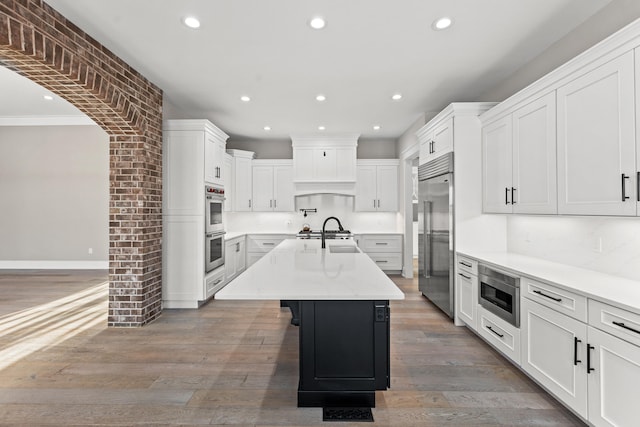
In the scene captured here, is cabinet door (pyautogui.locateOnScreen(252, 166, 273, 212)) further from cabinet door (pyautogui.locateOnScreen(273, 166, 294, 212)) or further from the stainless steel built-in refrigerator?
the stainless steel built-in refrigerator

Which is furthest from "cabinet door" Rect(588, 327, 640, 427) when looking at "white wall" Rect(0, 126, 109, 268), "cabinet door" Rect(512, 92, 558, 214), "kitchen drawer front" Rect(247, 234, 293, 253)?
"white wall" Rect(0, 126, 109, 268)

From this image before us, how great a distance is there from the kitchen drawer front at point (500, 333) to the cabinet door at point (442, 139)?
1816mm

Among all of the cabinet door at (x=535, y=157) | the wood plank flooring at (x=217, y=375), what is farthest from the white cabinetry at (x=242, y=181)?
the cabinet door at (x=535, y=157)

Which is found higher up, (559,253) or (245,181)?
(245,181)

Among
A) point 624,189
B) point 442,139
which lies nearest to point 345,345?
point 624,189

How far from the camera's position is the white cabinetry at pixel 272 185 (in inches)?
253

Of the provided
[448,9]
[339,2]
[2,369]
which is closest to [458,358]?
[448,9]

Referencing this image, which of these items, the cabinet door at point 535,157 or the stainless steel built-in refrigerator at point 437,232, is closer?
the cabinet door at point 535,157

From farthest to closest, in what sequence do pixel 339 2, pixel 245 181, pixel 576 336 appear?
pixel 245 181 < pixel 339 2 < pixel 576 336

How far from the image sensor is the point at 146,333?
337 centimetres

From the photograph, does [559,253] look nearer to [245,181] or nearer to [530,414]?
[530,414]

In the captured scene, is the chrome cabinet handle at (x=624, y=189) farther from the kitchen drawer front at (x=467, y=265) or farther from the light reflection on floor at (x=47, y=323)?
the light reflection on floor at (x=47, y=323)

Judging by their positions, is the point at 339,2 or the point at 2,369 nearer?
the point at 339,2

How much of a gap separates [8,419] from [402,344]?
293cm
